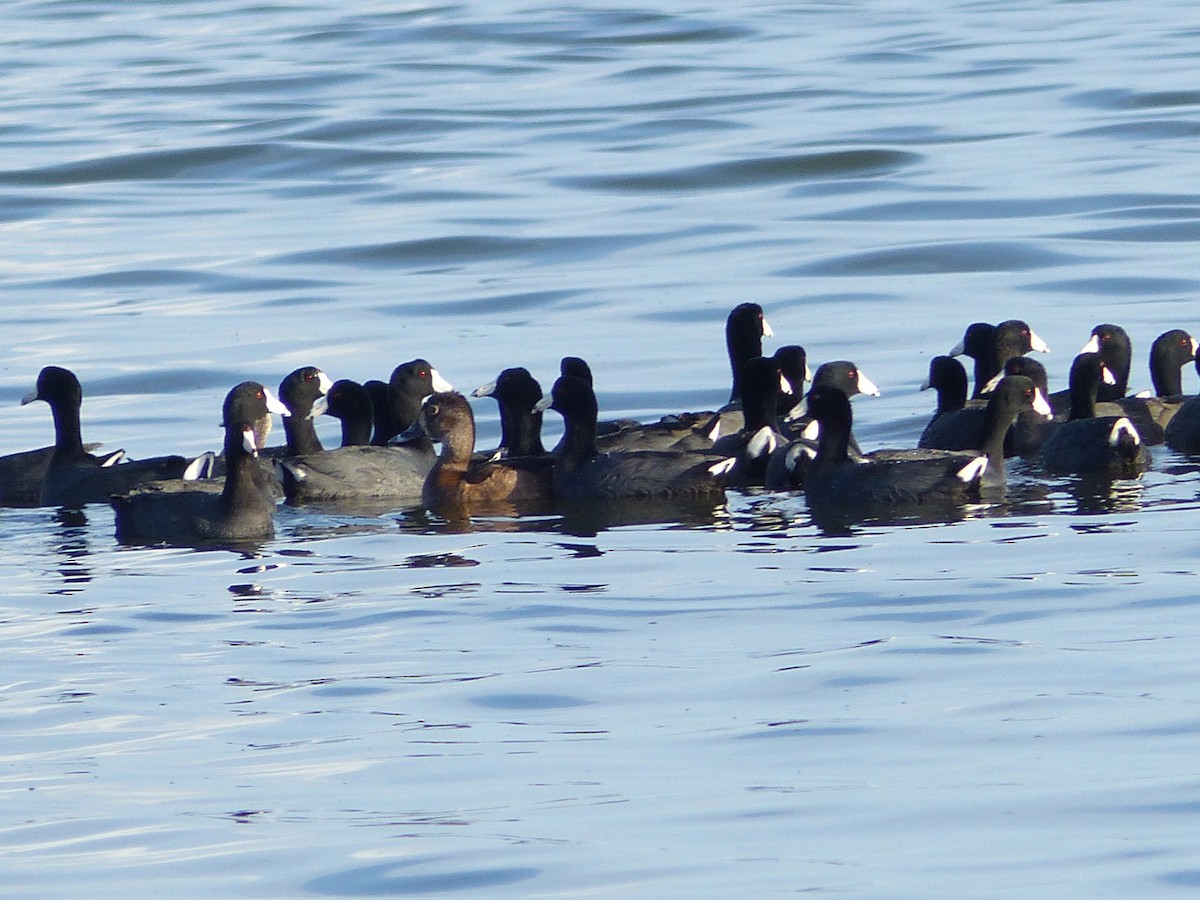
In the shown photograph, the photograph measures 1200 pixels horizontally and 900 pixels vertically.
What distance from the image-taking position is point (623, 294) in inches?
870

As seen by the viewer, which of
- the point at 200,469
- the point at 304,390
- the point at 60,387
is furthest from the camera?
the point at 304,390

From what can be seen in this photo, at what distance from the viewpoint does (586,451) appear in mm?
14430

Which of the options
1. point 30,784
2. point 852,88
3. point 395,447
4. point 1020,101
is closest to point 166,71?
point 852,88

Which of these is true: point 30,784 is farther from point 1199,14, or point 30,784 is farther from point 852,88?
point 1199,14

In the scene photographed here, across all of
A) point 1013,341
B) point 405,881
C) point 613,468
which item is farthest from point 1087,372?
point 405,881

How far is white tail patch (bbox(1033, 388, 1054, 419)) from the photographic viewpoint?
48.9 feet

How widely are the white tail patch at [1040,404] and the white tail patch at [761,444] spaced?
1619 mm

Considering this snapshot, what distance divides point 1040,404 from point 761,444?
1.81 meters

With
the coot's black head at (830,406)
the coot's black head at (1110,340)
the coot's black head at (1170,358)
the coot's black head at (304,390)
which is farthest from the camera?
the coot's black head at (1170,358)

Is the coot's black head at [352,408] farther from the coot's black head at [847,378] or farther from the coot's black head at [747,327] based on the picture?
the coot's black head at [847,378]

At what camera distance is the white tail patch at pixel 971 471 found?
1331cm

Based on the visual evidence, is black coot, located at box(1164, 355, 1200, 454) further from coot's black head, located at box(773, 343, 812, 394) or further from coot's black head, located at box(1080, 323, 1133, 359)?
coot's black head, located at box(773, 343, 812, 394)

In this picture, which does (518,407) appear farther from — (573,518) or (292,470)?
(573,518)

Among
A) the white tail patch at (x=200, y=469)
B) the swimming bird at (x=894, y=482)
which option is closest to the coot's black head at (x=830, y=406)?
the swimming bird at (x=894, y=482)
